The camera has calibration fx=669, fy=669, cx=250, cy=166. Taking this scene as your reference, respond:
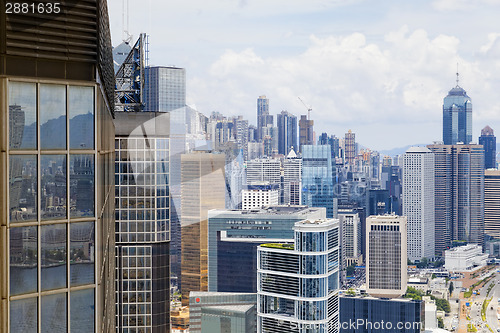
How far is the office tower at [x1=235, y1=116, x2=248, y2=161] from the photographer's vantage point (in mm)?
22122

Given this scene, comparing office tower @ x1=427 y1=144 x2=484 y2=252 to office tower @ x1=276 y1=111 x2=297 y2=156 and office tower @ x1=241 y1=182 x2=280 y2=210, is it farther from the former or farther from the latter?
office tower @ x1=241 y1=182 x2=280 y2=210

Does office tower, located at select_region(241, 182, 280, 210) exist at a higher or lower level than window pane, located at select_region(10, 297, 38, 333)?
lower

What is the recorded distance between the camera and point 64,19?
172 cm

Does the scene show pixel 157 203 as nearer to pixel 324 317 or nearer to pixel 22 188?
pixel 22 188

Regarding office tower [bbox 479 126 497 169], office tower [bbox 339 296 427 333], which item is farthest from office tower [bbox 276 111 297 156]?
office tower [bbox 479 126 497 169]

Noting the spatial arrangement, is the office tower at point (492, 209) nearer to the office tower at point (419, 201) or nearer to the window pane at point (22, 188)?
the office tower at point (419, 201)

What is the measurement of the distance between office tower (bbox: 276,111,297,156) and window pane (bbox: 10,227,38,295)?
27.7m

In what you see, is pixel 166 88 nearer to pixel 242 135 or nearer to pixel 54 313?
pixel 242 135

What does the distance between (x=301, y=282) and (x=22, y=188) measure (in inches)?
469

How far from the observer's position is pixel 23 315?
170cm

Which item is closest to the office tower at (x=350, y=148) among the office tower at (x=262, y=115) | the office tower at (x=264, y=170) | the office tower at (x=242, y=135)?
the office tower at (x=262, y=115)

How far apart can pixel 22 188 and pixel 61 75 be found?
311mm

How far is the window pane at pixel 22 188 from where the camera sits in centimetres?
164

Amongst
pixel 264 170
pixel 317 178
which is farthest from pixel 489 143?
pixel 264 170
